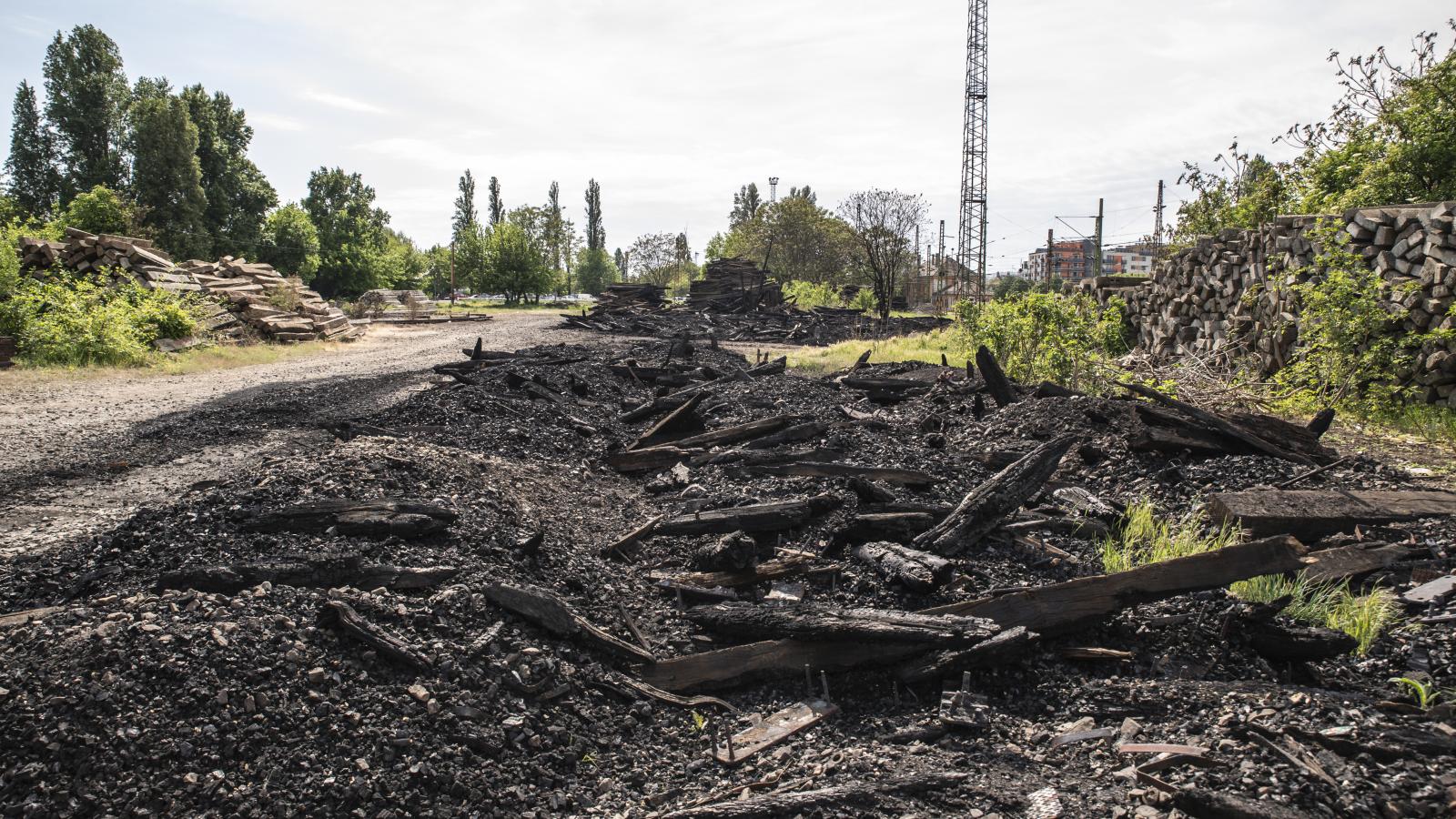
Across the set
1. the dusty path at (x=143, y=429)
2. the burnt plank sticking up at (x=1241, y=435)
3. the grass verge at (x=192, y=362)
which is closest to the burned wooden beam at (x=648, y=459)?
the dusty path at (x=143, y=429)

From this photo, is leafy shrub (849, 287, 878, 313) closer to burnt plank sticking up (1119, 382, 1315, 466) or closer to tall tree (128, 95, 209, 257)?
burnt plank sticking up (1119, 382, 1315, 466)

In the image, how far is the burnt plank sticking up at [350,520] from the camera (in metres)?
3.86

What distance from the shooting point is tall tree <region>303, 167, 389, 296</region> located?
49.7 meters

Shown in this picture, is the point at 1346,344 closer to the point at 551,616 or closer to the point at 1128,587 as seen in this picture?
the point at 1128,587

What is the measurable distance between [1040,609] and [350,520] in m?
3.53

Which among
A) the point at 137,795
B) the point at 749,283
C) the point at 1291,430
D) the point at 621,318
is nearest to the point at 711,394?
the point at 1291,430

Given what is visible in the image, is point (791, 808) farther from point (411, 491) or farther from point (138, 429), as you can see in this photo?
point (138, 429)

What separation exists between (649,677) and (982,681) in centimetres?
145

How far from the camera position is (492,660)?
303 cm

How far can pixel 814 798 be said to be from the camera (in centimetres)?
237

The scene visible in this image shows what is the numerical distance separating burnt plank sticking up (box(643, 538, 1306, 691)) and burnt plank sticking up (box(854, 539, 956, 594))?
0.86 feet

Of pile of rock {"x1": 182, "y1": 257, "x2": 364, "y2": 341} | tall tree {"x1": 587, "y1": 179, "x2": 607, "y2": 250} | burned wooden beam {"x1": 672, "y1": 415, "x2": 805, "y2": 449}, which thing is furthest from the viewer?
tall tree {"x1": 587, "y1": 179, "x2": 607, "y2": 250}

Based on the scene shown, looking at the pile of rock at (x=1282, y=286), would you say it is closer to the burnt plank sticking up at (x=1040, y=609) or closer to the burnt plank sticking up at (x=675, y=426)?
the burnt plank sticking up at (x=1040, y=609)

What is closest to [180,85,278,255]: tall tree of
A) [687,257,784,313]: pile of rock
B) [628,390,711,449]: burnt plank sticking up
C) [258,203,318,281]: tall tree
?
[258,203,318,281]: tall tree
